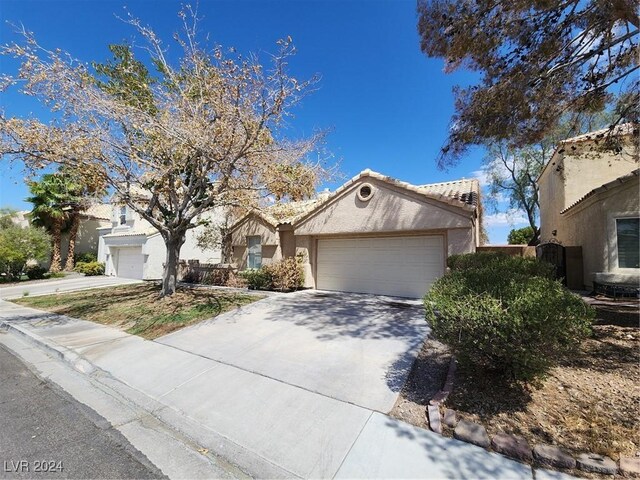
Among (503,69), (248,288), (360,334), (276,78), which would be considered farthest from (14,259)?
(503,69)

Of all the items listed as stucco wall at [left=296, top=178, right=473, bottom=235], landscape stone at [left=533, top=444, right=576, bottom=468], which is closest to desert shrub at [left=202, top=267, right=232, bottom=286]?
stucco wall at [left=296, top=178, right=473, bottom=235]

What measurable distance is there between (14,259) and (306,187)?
20.6 m

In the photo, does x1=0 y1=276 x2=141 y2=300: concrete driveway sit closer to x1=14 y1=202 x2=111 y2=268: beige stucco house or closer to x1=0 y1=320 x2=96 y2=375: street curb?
x1=14 y1=202 x2=111 y2=268: beige stucco house

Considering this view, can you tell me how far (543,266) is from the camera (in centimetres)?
703

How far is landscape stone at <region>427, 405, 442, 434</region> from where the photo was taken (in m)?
3.27

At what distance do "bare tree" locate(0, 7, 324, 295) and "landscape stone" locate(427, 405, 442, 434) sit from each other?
7295mm

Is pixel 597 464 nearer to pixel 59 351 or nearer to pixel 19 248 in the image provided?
pixel 59 351

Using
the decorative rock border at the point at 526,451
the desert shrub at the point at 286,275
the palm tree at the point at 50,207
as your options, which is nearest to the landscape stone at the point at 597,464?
the decorative rock border at the point at 526,451

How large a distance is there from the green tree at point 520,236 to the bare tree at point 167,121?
2958 cm

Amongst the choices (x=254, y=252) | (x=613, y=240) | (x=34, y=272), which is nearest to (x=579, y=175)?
(x=613, y=240)

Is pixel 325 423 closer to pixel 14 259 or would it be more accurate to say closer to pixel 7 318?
pixel 7 318

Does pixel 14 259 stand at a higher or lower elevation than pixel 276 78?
lower

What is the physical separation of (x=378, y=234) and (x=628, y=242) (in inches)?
308

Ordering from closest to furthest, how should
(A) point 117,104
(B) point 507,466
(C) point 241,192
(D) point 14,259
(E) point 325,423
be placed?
(B) point 507,466 → (E) point 325,423 → (A) point 117,104 → (C) point 241,192 → (D) point 14,259
